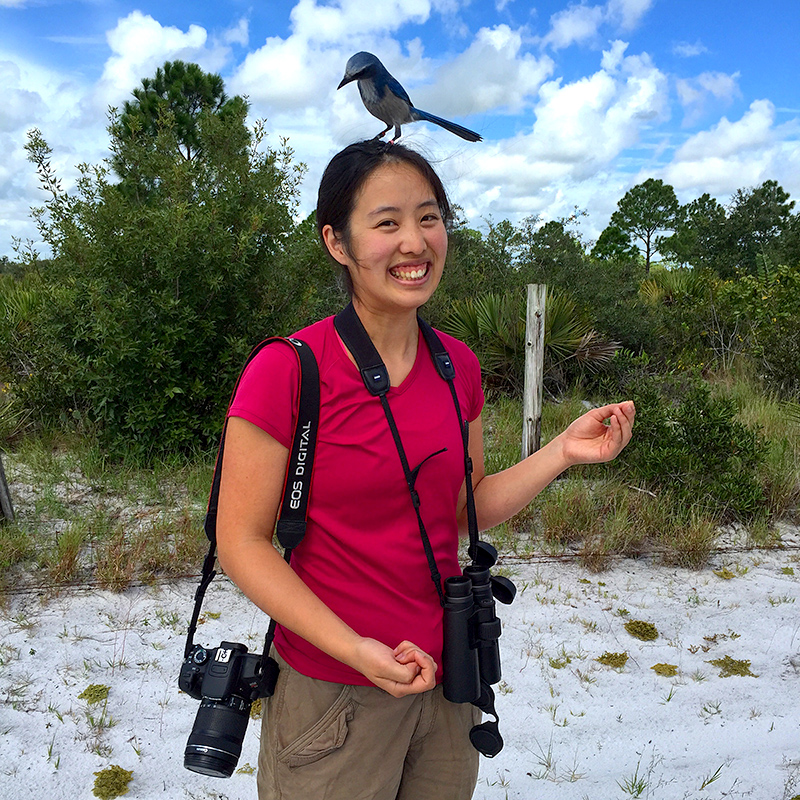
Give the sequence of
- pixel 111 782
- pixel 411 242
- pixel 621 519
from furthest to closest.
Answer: pixel 621 519
pixel 111 782
pixel 411 242

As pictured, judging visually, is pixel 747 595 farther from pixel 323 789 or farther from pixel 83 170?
pixel 83 170

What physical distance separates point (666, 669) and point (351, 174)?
9.95 ft

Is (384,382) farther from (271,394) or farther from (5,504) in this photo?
(5,504)

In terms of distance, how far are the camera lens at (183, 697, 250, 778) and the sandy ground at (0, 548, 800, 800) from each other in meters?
1.52

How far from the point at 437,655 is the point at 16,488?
15.8ft

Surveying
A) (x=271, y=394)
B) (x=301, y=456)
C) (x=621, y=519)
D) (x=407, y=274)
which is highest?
(x=407, y=274)

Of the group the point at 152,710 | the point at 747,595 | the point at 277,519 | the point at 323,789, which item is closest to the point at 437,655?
the point at 323,789

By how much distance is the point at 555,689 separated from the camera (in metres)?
3.33

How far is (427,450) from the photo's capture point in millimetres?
1421

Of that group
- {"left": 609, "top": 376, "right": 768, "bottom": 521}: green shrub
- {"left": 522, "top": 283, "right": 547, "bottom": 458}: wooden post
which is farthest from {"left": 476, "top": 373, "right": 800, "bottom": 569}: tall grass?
{"left": 522, "top": 283, "right": 547, "bottom": 458}: wooden post

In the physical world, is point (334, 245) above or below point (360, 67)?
below

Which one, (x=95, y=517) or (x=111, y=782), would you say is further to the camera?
(x=95, y=517)

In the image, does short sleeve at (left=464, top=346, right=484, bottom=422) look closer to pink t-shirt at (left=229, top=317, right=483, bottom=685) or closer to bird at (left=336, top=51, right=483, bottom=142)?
pink t-shirt at (left=229, top=317, right=483, bottom=685)

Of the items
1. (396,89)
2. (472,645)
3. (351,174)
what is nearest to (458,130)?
(396,89)
